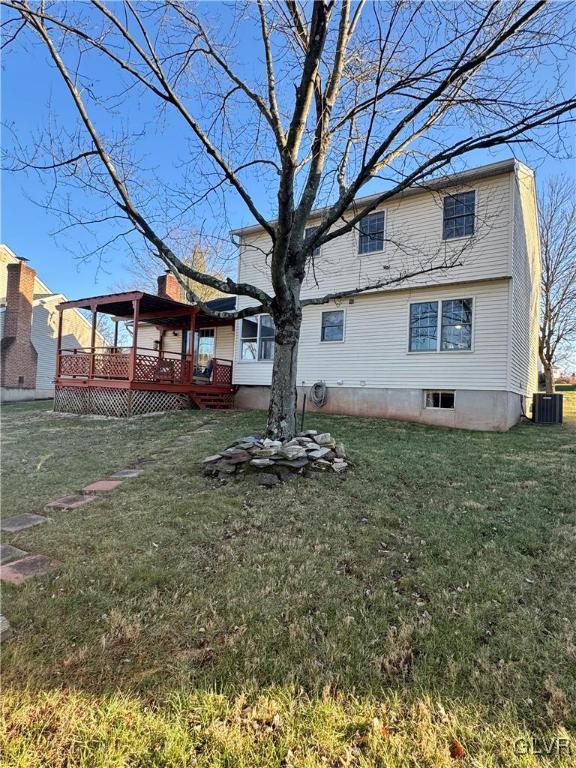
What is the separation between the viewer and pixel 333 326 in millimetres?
11992

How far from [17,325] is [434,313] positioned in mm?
18533

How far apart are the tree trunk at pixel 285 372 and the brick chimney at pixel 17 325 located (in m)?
18.3

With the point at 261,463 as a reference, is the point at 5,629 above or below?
below

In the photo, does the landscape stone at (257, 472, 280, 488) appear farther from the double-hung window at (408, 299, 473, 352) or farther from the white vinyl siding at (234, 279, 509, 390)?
the double-hung window at (408, 299, 473, 352)

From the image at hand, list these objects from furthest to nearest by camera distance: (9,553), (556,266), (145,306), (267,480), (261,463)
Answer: (556,266) < (145,306) < (261,463) < (267,480) < (9,553)

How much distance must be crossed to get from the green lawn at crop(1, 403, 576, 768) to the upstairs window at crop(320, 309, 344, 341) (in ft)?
25.2

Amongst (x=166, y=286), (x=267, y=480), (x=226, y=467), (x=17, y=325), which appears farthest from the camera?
(x=17, y=325)

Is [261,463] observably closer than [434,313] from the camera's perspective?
Yes

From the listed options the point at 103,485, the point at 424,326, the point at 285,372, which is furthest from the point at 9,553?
the point at 424,326

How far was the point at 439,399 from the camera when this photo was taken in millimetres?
10344

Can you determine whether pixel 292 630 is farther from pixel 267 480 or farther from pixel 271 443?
pixel 271 443

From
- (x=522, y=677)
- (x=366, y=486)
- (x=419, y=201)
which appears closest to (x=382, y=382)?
(x=419, y=201)

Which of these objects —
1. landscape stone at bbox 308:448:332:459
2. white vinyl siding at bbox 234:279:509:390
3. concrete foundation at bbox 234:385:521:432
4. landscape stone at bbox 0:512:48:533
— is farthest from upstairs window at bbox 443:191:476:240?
landscape stone at bbox 0:512:48:533

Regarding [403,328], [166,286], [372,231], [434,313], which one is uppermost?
[372,231]
